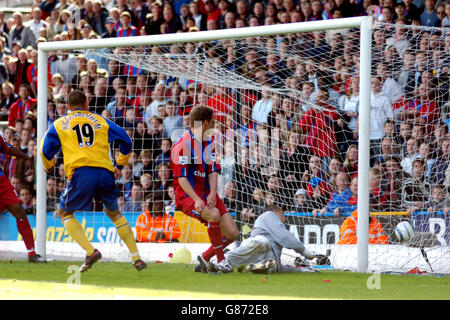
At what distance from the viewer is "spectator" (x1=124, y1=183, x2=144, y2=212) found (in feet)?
36.9

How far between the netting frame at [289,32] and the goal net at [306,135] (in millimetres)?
124

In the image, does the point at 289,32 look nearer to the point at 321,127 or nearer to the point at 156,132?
the point at 321,127

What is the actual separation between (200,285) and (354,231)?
9.84 feet

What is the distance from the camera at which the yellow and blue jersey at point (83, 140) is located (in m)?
7.77

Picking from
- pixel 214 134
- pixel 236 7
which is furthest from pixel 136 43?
pixel 236 7

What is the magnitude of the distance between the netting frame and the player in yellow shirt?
2.09 metres

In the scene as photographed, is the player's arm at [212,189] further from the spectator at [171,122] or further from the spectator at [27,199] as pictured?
the spectator at [27,199]

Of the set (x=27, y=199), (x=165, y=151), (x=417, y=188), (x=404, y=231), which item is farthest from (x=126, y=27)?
(x=404, y=231)

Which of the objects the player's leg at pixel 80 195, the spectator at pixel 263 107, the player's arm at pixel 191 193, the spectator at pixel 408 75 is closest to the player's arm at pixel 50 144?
the player's leg at pixel 80 195

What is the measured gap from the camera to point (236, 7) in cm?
1451

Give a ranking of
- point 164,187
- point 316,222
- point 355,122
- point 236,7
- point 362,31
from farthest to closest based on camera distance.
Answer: point 236,7 → point 164,187 → point 355,122 → point 316,222 → point 362,31

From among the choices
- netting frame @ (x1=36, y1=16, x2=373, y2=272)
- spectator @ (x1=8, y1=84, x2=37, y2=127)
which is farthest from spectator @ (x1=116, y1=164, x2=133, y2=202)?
spectator @ (x1=8, y1=84, x2=37, y2=127)

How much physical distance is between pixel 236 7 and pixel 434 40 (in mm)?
5942
